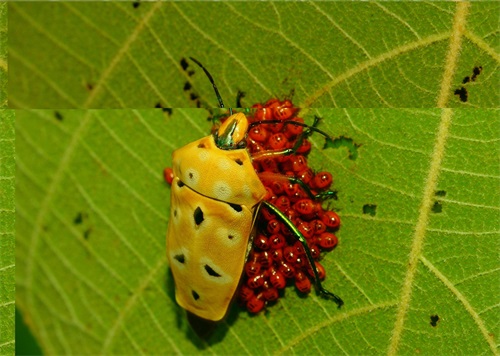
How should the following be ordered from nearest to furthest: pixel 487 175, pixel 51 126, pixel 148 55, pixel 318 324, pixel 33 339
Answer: pixel 487 175 → pixel 318 324 → pixel 148 55 → pixel 51 126 → pixel 33 339

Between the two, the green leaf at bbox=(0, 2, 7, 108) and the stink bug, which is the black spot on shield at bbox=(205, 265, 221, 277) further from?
the green leaf at bbox=(0, 2, 7, 108)

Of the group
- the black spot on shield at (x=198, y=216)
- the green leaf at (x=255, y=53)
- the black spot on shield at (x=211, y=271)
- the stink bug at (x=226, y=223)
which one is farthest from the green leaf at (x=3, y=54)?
the black spot on shield at (x=211, y=271)

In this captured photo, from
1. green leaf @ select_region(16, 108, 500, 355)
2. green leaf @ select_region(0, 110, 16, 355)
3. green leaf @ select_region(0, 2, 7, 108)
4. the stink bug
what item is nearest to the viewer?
the stink bug

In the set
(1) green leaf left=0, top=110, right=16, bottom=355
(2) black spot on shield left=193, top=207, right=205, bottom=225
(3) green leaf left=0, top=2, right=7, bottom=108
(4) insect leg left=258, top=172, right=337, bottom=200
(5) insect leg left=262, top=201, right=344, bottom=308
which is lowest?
(1) green leaf left=0, top=110, right=16, bottom=355

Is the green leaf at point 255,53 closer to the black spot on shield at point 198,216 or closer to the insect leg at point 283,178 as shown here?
the insect leg at point 283,178

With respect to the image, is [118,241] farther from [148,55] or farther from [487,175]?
[487,175]

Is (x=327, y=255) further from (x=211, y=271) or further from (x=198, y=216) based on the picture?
(x=198, y=216)

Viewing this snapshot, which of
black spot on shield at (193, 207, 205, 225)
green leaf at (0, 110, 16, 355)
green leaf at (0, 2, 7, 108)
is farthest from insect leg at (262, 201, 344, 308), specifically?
green leaf at (0, 2, 7, 108)

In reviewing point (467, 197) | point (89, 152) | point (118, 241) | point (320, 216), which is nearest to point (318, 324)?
point (320, 216)
